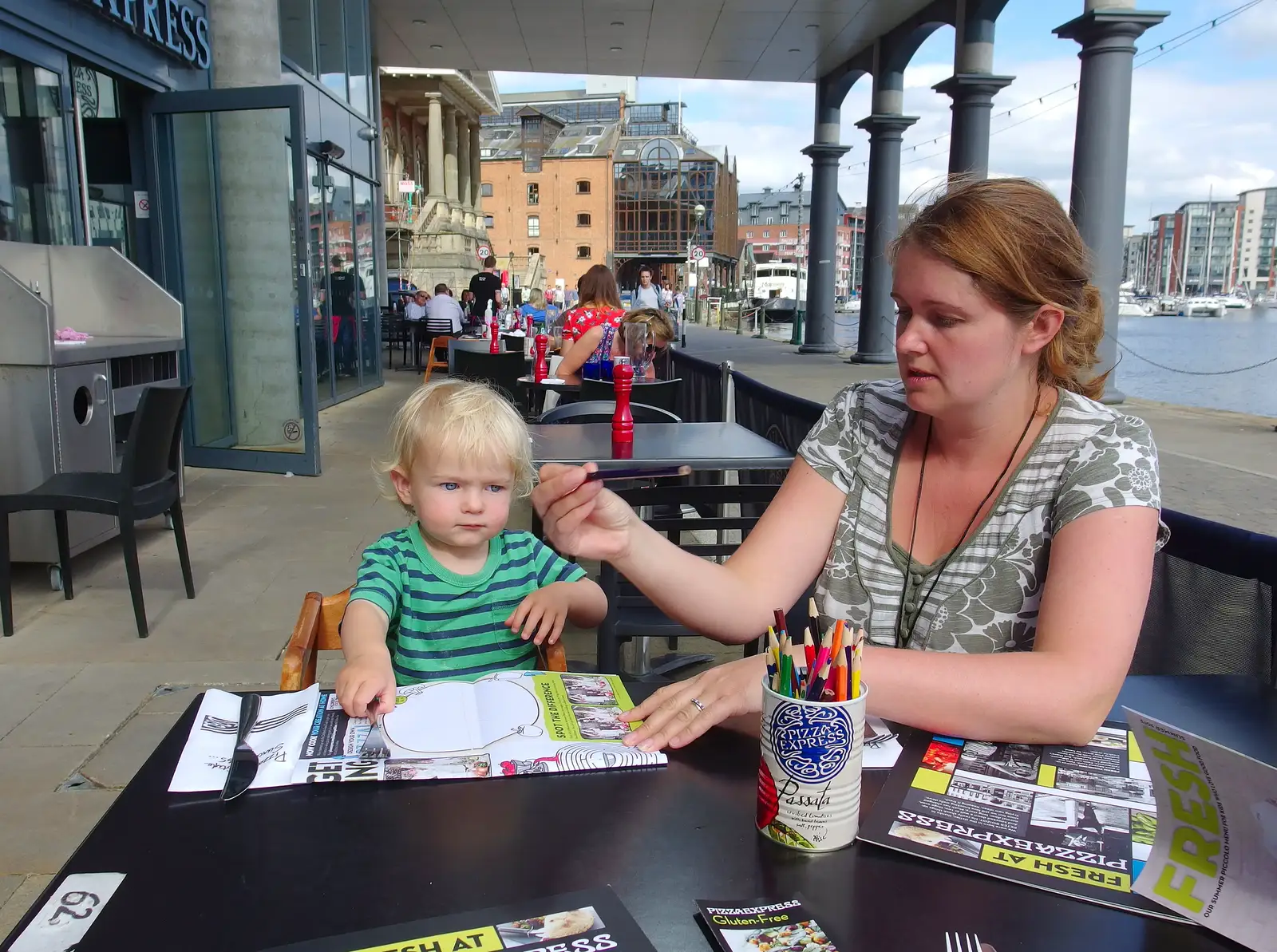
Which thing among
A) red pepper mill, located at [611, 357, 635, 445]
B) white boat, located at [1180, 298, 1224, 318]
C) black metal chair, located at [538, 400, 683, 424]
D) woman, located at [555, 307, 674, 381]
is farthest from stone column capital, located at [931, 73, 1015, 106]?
white boat, located at [1180, 298, 1224, 318]

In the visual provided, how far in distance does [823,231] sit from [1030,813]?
17162mm

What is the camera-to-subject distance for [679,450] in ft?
10.4

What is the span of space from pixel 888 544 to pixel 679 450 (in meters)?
1.63

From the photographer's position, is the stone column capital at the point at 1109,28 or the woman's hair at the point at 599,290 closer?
the woman's hair at the point at 599,290

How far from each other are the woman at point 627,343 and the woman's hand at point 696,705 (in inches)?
174

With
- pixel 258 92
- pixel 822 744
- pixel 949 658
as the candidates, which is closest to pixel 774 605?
pixel 949 658

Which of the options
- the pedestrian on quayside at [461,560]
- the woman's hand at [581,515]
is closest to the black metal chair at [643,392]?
the pedestrian on quayside at [461,560]

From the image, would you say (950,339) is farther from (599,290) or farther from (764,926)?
(599,290)

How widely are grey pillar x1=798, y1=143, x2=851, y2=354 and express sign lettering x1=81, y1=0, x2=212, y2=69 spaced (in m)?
11.7

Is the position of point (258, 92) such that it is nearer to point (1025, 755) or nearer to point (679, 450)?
point (679, 450)

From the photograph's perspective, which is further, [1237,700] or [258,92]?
[258,92]

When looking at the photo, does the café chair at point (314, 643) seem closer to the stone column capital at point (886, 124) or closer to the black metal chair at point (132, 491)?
the black metal chair at point (132, 491)

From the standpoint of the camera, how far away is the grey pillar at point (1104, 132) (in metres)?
8.66

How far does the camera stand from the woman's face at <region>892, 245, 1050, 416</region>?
1432mm
